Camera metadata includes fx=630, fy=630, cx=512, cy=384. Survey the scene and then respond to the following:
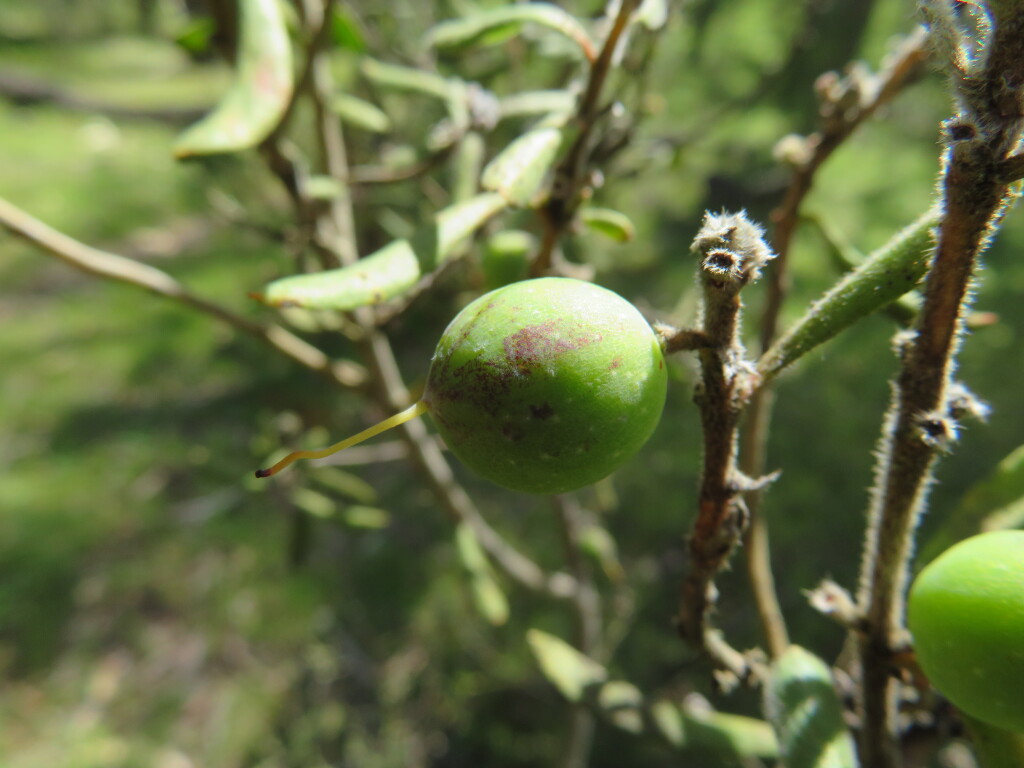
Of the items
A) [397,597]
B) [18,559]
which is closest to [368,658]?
[397,597]

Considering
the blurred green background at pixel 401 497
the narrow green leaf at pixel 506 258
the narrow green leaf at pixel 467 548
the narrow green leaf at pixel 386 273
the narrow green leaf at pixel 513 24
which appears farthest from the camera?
the blurred green background at pixel 401 497

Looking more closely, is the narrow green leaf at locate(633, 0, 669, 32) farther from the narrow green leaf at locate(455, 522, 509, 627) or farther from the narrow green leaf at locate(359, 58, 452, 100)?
the narrow green leaf at locate(455, 522, 509, 627)

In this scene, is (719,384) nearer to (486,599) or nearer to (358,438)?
(358,438)

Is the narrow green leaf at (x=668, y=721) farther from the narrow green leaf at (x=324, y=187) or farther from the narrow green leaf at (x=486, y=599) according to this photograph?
the narrow green leaf at (x=324, y=187)

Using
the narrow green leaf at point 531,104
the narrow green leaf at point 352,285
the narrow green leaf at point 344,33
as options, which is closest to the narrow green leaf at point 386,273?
the narrow green leaf at point 352,285

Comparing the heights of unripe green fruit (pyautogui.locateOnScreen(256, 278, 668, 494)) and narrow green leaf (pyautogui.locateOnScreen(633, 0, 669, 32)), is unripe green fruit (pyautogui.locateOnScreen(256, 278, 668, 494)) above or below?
below

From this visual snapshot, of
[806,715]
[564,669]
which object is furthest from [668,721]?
Result: [806,715]

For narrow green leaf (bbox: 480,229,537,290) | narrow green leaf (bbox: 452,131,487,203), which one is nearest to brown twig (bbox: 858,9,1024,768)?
narrow green leaf (bbox: 480,229,537,290)
